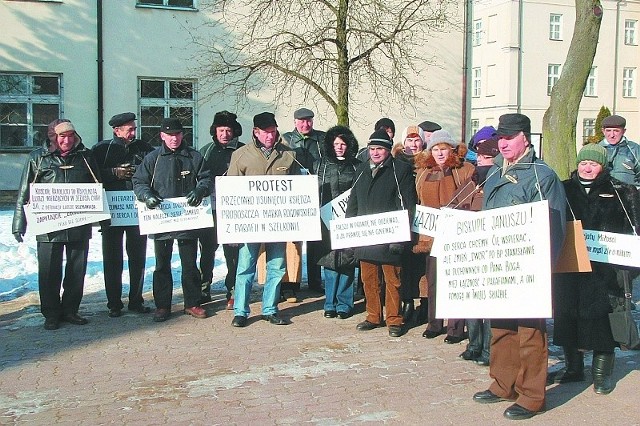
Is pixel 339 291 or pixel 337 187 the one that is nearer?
pixel 337 187

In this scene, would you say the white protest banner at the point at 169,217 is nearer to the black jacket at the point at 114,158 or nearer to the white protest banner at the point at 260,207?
the white protest banner at the point at 260,207

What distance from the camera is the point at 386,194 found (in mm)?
7324

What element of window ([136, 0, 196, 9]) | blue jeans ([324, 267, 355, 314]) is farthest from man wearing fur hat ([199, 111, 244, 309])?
window ([136, 0, 196, 9])

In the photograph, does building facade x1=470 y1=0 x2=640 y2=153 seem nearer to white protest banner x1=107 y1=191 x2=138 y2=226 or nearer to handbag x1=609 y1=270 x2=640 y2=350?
white protest banner x1=107 y1=191 x2=138 y2=226

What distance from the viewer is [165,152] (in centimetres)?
777

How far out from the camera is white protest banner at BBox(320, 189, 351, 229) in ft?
25.8

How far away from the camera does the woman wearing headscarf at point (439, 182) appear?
704 centimetres

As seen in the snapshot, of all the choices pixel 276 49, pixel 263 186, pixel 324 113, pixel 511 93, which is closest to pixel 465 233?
pixel 263 186

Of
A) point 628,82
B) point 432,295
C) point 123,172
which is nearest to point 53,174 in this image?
point 123,172

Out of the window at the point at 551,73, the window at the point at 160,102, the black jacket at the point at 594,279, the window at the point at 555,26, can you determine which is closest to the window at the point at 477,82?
the window at the point at 551,73

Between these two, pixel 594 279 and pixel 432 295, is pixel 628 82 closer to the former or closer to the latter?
pixel 432 295

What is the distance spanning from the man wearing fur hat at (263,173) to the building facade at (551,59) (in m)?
41.9

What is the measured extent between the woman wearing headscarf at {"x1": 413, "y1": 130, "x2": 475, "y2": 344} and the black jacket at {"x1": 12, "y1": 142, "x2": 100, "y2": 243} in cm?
332

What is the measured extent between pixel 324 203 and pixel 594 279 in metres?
3.15
